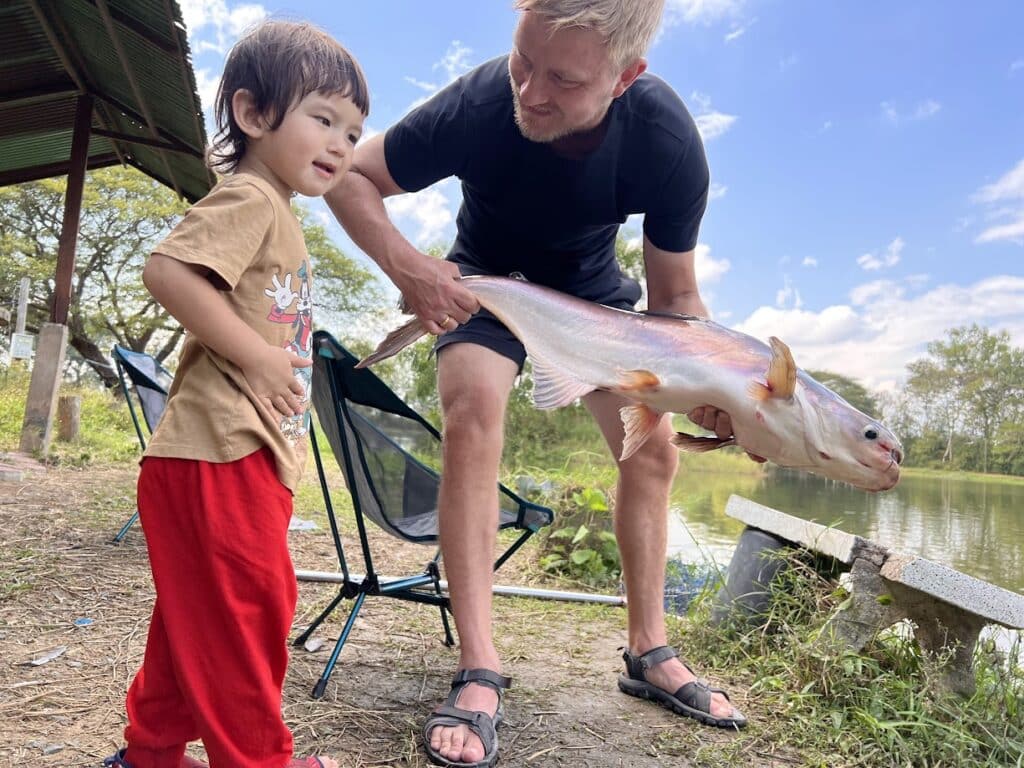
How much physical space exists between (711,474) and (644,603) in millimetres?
12992

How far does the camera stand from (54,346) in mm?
5938

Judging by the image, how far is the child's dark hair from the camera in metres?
1.30

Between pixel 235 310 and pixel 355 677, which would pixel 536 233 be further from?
pixel 355 677

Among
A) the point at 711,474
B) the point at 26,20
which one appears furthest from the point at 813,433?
the point at 711,474

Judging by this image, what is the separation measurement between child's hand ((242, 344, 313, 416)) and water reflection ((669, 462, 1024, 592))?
6.57 feet

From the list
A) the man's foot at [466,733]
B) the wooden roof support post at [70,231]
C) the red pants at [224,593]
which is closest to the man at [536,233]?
the man's foot at [466,733]

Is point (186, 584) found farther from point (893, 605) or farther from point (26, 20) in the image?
point (26, 20)

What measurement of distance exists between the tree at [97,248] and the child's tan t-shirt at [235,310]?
1690 cm

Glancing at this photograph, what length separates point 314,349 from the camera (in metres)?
2.00

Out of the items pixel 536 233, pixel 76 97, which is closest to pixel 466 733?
pixel 536 233

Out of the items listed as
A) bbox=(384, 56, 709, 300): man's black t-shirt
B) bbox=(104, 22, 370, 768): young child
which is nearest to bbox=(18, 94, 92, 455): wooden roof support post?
bbox=(384, 56, 709, 300): man's black t-shirt

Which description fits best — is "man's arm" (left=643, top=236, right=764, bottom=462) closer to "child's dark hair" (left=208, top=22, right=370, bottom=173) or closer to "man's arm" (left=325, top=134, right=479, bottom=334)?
"man's arm" (left=325, top=134, right=479, bottom=334)

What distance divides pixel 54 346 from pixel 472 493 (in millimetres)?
5463

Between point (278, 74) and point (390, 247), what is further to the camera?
point (390, 247)
